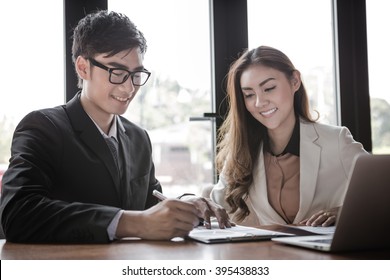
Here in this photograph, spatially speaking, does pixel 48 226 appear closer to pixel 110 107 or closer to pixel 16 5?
pixel 110 107

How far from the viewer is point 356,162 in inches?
39.1

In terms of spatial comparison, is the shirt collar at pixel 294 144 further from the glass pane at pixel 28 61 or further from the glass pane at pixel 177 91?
the glass pane at pixel 28 61

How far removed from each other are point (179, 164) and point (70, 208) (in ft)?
5.72

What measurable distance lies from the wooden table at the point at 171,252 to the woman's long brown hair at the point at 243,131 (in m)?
1.03

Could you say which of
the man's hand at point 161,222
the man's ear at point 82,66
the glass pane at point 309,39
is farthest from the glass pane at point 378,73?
the man's hand at point 161,222

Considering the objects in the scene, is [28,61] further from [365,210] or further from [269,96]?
[365,210]

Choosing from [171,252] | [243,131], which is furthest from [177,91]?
[171,252]

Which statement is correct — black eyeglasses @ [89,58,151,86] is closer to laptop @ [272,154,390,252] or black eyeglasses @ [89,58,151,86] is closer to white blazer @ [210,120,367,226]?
white blazer @ [210,120,367,226]

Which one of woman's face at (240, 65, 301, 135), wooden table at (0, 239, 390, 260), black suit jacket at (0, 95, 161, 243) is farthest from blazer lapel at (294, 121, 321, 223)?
wooden table at (0, 239, 390, 260)

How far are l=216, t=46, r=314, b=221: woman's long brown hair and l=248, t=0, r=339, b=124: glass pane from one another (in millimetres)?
926

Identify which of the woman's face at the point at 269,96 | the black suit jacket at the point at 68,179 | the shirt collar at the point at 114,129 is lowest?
the black suit jacket at the point at 68,179

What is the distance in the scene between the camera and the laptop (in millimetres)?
1008

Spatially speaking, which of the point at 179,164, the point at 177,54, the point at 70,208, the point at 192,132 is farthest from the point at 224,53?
the point at 70,208

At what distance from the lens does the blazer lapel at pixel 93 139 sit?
5.75 ft
